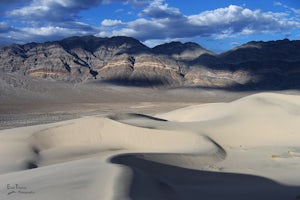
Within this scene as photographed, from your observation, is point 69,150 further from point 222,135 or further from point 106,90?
point 106,90

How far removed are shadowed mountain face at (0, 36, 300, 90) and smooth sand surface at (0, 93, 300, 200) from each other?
8098cm

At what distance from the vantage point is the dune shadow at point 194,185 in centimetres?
953

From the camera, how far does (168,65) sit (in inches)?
4786

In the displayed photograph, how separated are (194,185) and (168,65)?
110361mm

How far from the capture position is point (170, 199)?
9328 mm

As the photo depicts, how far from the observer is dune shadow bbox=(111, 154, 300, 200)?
9.53 meters

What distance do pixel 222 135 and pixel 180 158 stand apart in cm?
661

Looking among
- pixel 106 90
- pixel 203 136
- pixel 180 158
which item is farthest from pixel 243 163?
pixel 106 90
